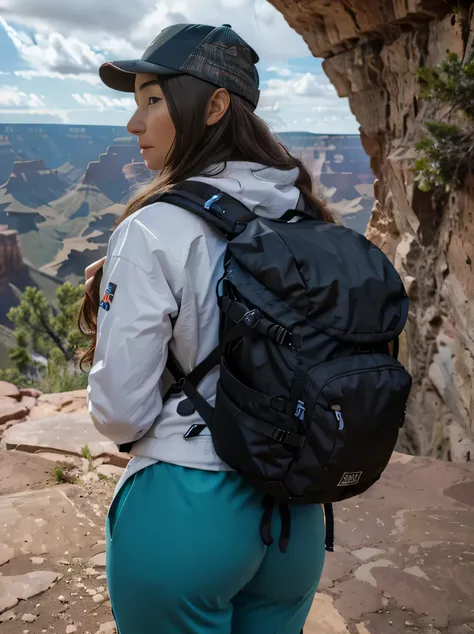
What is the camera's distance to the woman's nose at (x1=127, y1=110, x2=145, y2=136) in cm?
119

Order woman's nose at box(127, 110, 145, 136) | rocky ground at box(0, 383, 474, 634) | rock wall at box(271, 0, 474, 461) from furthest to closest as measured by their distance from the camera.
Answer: rock wall at box(271, 0, 474, 461) < rocky ground at box(0, 383, 474, 634) < woman's nose at box(127, 110, 145, 136)

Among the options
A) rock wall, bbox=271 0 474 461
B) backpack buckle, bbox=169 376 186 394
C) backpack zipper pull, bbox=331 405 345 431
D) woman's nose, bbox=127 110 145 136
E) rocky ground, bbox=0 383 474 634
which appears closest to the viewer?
backpack zipper pull, bbox=331 405 345 431

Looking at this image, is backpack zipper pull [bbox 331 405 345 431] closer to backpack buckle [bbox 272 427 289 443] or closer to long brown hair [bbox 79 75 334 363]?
backpack buckle [bbox 272 427 289 443]

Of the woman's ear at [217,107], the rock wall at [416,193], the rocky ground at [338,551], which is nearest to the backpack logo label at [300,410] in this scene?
the woman's ear at [217,107]

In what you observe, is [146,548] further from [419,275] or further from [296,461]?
[419,275]

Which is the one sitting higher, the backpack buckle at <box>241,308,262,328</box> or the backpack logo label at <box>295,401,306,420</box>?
the backpack buckle at <box>241,308,262,328</box>

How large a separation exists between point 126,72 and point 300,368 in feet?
2.36

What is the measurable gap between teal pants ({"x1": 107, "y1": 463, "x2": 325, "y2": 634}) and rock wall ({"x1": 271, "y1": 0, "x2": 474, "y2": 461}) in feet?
20.2

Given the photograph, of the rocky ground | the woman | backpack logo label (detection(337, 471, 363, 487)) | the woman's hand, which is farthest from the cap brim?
the rocky ground

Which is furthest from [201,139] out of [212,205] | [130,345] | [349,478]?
[349,478]

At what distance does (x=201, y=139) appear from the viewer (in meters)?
1.18

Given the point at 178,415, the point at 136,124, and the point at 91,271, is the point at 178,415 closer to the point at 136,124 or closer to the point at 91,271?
the point at 91,271

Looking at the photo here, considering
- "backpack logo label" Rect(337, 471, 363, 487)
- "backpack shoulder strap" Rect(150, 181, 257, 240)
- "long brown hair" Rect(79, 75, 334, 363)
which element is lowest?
"backpack logo label" Rect(337, 471, 363, 487)

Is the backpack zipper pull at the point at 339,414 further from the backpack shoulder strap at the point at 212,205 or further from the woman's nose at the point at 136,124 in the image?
the woman's nose at the point at 136,124
